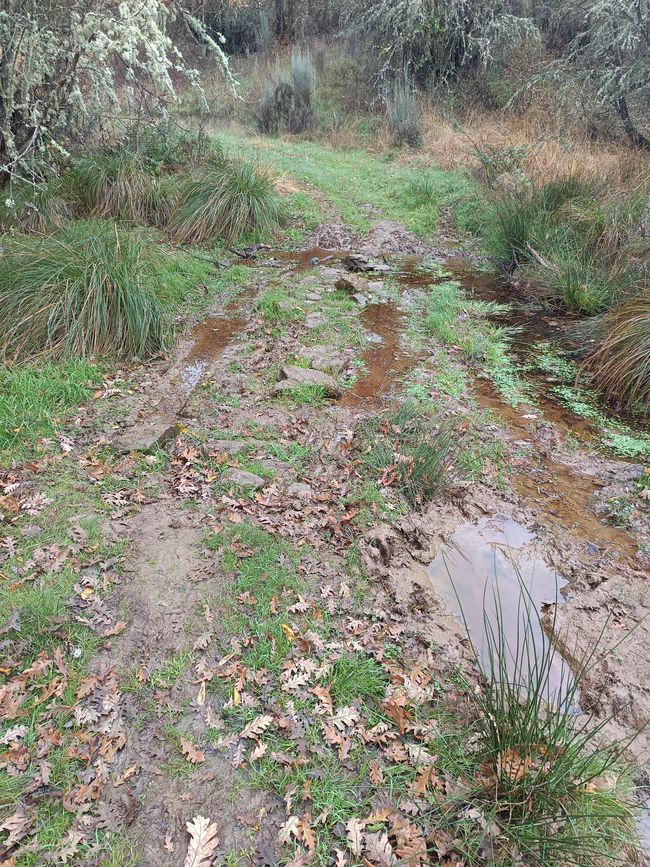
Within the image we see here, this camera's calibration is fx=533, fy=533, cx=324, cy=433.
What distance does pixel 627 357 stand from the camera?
523cm

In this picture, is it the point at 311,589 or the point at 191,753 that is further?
the point at 311,589

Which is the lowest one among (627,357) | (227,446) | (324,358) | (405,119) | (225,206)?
(227,446)

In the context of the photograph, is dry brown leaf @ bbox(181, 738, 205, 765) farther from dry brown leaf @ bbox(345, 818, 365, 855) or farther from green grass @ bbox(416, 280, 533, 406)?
green grass @ bbox(416, 280, 533, 406)

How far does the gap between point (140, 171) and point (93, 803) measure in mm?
8209

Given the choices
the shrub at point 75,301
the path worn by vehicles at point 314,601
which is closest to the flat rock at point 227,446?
the path worn by vehicles at point 314,601

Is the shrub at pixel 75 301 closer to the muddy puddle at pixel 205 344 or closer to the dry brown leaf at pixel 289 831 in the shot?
the muddy puddle at pixel 205 344

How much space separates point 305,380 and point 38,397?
7.72ft

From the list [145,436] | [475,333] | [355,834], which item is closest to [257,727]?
[355,834]

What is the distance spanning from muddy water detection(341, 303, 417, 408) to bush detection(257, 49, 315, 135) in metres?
11.2

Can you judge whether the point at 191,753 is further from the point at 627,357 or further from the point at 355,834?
the point at 627,357

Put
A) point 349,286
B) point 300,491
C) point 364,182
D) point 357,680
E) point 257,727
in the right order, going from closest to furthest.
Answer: point 257,727, point 357,680, point 300,491, point 349,286, point 364,182

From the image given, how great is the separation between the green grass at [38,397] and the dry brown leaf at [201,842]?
9.37ft

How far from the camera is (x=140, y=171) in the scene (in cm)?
804

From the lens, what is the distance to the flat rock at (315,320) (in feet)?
20.9
